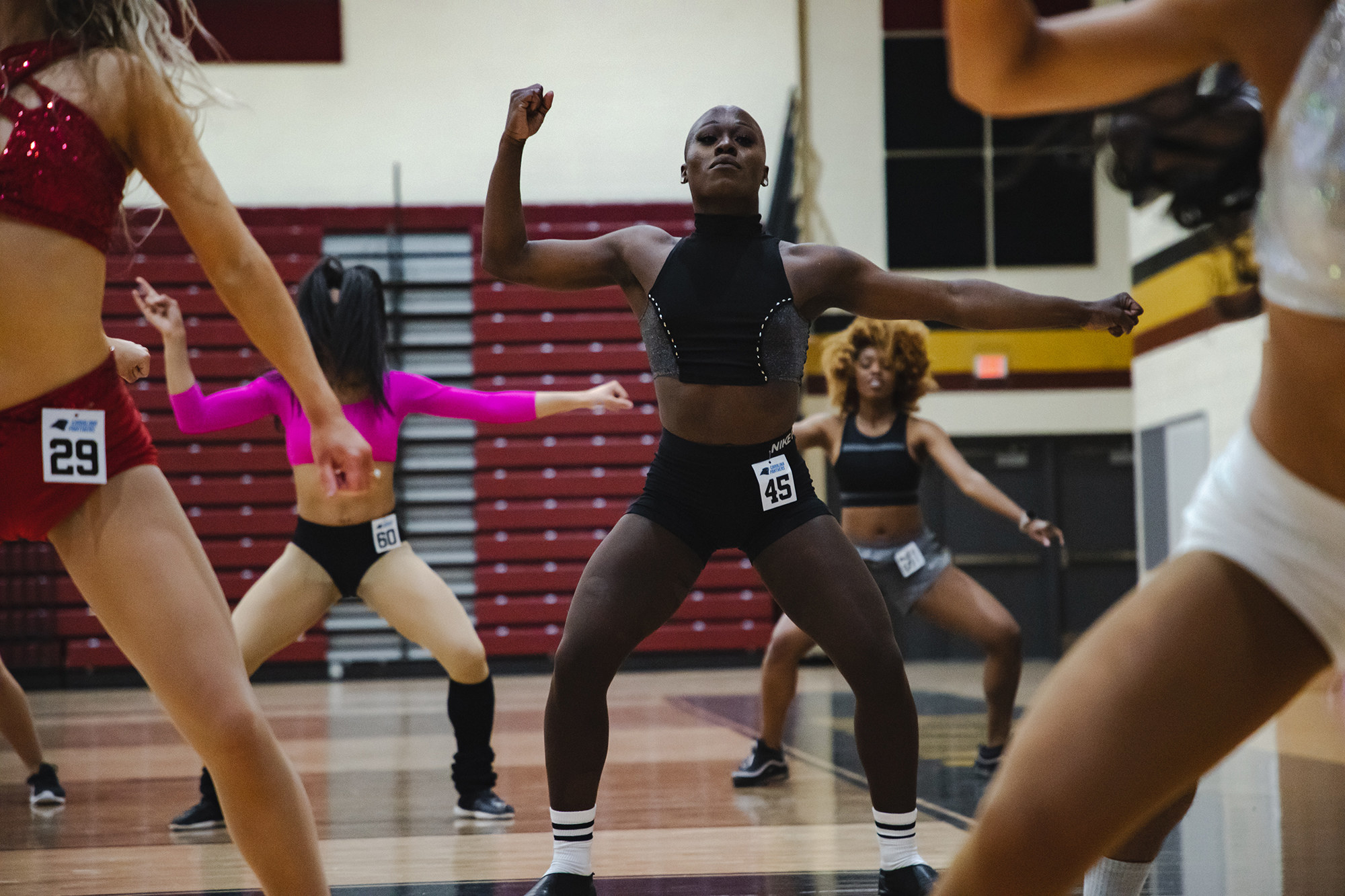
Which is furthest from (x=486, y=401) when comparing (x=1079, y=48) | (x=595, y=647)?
(x=1079, y=48)

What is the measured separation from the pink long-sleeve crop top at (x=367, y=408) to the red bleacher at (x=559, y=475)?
7.39m

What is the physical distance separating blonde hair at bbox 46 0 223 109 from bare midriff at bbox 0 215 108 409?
27 cm

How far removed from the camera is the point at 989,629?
→ 17.0ft

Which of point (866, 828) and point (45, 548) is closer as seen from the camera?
point (866, 828)

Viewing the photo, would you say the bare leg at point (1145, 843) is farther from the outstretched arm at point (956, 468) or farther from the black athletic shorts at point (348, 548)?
the outstretched arm at point (956, 468)

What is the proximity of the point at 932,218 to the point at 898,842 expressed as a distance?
10.9 m

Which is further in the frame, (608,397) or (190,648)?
(608,397)

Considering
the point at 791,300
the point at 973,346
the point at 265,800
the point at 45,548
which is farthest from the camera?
the point at 973,346

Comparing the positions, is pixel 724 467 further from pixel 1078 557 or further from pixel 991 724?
pixel 1078 557

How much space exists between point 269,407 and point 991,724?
10.1ft

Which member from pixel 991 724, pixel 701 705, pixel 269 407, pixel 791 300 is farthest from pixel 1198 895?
pixel 701 705

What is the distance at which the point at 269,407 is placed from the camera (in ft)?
15.1

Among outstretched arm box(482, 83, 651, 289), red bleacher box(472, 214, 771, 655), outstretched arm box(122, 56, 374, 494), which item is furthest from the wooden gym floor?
red bleacher box(472, 214, 771, 655)

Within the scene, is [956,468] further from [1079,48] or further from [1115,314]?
[1079,48]
